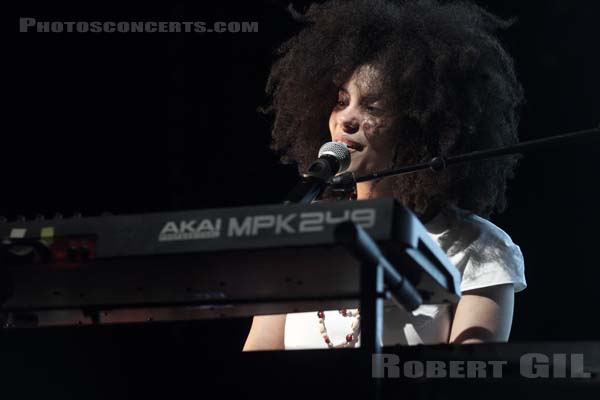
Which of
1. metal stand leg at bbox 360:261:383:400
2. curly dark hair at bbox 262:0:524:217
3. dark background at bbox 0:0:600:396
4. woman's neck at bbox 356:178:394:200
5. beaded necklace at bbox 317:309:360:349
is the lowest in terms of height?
metal stand leg at bbox 360:261:383:400

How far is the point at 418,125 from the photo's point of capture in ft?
7.84

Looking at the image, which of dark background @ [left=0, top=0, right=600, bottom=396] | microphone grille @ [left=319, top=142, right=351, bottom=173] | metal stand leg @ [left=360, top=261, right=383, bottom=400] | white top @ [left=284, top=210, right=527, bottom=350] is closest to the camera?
metal stand leg @ [left=360, top=261, right=383, bottom=400]

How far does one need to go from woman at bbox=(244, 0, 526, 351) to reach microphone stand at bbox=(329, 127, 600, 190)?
0.31m

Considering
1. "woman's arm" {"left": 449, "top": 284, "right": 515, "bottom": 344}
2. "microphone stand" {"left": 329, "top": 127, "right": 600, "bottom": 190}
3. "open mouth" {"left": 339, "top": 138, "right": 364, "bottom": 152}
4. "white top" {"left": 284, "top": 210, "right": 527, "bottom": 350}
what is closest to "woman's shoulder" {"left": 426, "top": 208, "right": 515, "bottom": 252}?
"white top" {"left": 284, "top": 210, "right": 527, "bottom": 350}

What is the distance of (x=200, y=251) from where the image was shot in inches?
52.2

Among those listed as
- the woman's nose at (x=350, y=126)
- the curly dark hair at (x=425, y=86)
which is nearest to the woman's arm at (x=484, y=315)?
the curly dark hair at (x=425, y=86)

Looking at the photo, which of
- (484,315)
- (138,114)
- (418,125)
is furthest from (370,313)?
(138,114)

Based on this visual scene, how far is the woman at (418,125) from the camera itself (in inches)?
81.9

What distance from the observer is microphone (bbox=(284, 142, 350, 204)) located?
1.75 m

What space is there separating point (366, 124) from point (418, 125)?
178 millimetres

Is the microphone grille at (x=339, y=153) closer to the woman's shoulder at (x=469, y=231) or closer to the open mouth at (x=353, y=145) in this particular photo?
the open mouth at (x=353, y=145)

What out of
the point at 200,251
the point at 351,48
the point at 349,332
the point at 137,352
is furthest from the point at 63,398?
the point at 351,48

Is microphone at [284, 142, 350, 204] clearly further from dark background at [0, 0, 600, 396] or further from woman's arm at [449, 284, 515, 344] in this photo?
Answer: dark background at [0, 0, 600, 396]

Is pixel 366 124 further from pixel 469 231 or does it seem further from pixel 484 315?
pixel 484 315
